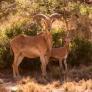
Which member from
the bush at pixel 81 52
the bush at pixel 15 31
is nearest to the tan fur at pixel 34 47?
the bush at pixel 15 31

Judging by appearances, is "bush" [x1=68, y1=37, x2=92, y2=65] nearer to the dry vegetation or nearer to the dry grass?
the dry vegetation

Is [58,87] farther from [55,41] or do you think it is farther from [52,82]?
[55,41]

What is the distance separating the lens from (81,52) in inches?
647

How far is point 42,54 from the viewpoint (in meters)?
14.3

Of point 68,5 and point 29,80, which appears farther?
point 68,5

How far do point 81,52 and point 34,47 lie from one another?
2745 millimetres

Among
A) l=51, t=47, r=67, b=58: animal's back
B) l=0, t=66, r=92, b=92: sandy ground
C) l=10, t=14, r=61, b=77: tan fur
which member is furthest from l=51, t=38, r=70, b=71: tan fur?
l=10, t=14, r=61, b=77: tan fur

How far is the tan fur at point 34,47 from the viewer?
14.3 metres

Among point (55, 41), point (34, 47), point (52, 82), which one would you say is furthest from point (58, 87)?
point (55, 41)

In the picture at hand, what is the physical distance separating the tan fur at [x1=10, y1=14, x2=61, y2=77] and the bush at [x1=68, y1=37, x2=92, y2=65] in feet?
5.84

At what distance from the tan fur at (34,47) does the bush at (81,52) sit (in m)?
1.78

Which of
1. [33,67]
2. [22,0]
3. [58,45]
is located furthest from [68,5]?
[33,67]

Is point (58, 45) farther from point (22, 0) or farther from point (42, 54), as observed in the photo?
point (22, 0)

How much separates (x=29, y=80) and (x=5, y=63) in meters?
2.45
